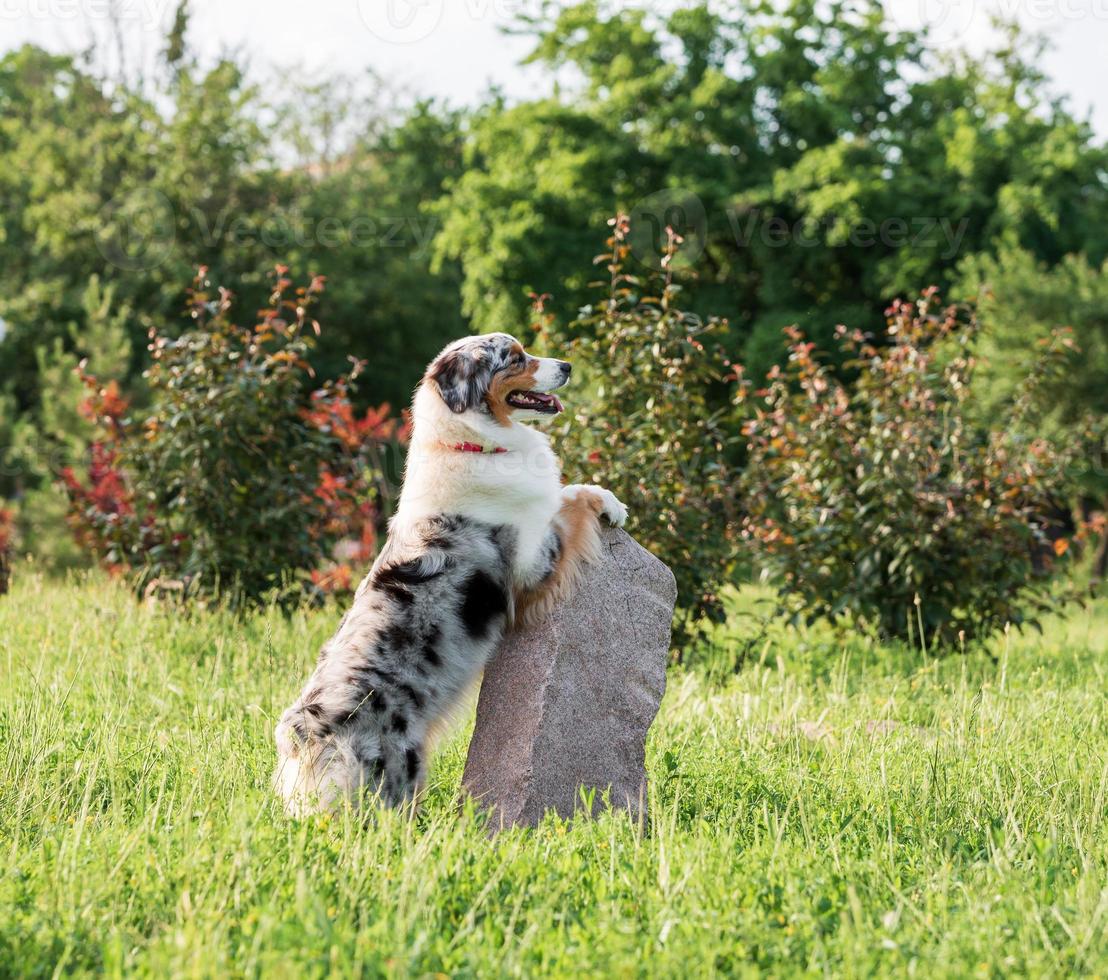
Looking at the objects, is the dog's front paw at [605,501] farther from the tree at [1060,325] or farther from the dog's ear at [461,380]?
the tree at [1060,325]

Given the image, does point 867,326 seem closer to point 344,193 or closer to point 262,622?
point 344,193

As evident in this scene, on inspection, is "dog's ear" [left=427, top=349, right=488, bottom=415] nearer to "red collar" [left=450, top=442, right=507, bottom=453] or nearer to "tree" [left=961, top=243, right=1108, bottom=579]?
"red collar" [left=450, top=442, right=507, bottom=453]

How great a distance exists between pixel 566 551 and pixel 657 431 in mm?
3726

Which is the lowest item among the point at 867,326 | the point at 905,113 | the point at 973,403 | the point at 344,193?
the point at 973,403

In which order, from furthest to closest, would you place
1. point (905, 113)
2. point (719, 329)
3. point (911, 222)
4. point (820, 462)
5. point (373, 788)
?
point (905, 113), point (911, 222), point (820, 462), point (719, 329), point (373, 788)

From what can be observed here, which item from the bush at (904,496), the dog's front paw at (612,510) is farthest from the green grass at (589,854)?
the bush at (904,496)

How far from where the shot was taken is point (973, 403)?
31.1 feet

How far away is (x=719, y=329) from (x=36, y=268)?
2423 centimetres

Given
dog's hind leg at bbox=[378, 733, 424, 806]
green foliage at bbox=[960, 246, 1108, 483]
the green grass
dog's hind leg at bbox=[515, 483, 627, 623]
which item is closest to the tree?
green foliage at bbox=[960, 246, 1108, 483]

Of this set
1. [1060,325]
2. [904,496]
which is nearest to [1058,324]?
[1060,325]

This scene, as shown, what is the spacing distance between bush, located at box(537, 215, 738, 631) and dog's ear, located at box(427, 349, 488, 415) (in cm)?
345

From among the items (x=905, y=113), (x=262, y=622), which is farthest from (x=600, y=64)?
(x=262, y=622)

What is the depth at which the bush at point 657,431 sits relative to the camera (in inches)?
327

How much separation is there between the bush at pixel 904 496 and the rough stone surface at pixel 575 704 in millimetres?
4038
